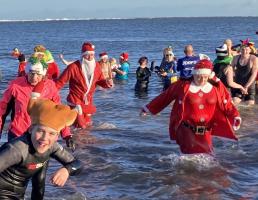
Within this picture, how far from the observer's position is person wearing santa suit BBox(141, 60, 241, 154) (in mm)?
7462

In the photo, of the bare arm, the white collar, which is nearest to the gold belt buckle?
the white collar

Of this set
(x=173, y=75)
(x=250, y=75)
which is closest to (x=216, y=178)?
(x=250, y=75)

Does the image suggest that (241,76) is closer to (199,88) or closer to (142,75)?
(199,88)

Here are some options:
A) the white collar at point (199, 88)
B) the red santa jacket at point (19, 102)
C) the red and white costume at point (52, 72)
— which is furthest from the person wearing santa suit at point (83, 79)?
the red santa jacket at point (19, 102)

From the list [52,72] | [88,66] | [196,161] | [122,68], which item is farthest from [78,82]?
[122,68]

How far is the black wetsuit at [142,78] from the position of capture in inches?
661

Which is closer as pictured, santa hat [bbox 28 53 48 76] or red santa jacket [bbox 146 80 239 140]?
santa hat [bbox 28 53 48 76]

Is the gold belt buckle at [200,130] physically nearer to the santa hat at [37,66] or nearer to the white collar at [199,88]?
the white collar at [199,88]

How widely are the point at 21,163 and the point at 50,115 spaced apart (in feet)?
1.80

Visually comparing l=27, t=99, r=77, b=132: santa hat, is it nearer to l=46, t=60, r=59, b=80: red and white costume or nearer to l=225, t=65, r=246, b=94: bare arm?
l=46, t=60, r=59, b=80: red and white costume

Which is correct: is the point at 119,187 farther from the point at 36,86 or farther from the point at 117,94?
the point at 117,94

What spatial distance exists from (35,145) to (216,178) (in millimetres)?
3919

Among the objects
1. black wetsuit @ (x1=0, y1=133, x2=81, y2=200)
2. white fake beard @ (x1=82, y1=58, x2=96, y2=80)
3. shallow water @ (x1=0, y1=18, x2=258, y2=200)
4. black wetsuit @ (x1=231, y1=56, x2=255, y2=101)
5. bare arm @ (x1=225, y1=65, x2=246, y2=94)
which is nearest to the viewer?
black wetsuit @ (x1=0, y1=133, x2=81, y2=200)

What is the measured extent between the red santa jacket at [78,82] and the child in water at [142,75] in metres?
6.68
